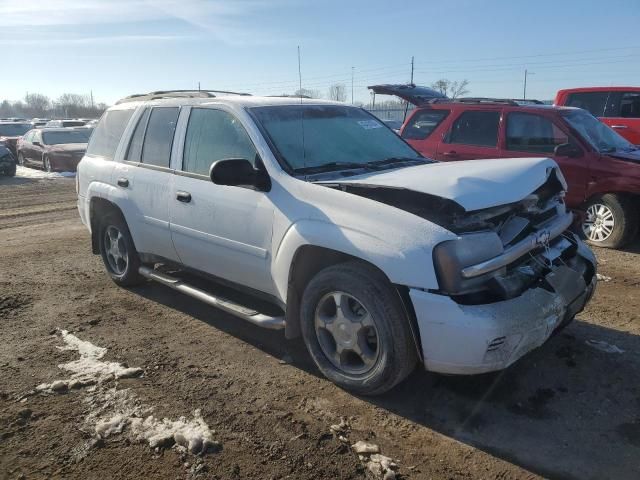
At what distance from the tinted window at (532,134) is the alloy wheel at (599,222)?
37.6 inches

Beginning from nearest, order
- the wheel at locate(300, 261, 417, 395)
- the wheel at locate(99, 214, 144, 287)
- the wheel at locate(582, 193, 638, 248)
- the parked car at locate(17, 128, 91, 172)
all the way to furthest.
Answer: the wheel at locate(300, 261, 417, 395)
the wheel at locate(99, 214, 144, 287)
the wheel at locate(582, 193, 638, 248)
the parked car at locate(17, 128, 91, 172)

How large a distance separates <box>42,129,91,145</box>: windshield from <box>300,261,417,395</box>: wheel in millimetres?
16925

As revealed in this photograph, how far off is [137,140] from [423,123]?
492cm

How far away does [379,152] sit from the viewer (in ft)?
14.4

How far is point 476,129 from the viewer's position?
7.94 metres

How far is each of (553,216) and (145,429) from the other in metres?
3.07

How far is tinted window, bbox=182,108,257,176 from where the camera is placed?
404 cm

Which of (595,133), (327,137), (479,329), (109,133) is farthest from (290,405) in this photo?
(595,133)

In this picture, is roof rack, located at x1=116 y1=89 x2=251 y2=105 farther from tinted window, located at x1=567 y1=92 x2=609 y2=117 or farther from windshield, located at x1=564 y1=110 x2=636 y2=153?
tinted window, located at x1=567 y1=92 x2=609 y2=117

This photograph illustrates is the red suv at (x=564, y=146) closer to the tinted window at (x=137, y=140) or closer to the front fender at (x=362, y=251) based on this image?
the tinted window at (x=137, y=140)

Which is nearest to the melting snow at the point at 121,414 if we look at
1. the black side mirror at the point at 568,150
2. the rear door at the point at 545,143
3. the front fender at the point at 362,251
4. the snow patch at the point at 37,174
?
the front fender at the point at 362,251

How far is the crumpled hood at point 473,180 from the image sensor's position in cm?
311

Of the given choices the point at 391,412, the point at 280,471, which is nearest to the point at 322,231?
the point at 391,412

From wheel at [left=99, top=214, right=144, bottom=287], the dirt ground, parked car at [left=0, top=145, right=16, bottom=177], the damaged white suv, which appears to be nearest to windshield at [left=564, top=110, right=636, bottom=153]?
the dirt ground
